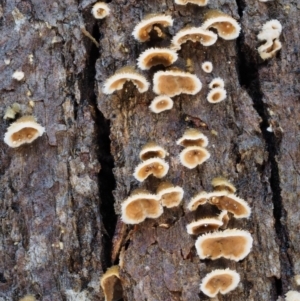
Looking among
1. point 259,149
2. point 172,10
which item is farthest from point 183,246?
point 172,10

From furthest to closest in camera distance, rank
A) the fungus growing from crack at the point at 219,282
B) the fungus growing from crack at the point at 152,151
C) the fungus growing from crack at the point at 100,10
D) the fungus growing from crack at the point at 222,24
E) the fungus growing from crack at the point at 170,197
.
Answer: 1. the fungus growing from crack at the point at 100,10
2. the fungus growing from crack at the point at 222,24
3. the fungus growing from crack at the point at 152,151
4. the fungus growing from crack at the point at 170,197
5. the fungus growing from crack at the point at 219,282

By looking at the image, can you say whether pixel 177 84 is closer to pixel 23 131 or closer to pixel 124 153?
pixel 124 153

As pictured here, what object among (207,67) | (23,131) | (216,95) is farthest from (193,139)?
(23,131)

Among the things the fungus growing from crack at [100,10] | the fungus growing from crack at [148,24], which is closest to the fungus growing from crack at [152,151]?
the fungus growing from crack at [148,24]

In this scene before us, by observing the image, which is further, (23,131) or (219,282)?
(23,131)

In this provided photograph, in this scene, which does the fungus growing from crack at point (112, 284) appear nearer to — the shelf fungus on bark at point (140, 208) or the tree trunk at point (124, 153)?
the tree trunk at point (124, 153)

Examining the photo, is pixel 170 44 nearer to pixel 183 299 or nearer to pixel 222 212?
pixel 222 212

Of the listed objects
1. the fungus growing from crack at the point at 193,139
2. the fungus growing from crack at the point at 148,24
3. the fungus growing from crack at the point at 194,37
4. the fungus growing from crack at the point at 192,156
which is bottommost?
the fungus growing from crack at the point at 192,156
